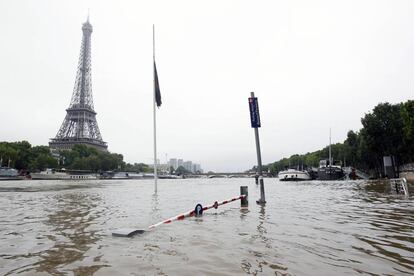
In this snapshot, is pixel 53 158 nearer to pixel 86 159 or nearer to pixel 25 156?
pixel 86 159

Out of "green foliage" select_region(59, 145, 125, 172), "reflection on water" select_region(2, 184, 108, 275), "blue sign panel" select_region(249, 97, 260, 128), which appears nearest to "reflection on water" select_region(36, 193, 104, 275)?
"reflection on water" select_region(2, 184, 108, 275)

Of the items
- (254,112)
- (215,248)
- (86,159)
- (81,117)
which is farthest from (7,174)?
(215,248)

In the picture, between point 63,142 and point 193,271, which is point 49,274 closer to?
point 193,271

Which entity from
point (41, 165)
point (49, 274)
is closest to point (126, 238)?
point (49, 274)

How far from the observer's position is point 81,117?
157500 millimetres

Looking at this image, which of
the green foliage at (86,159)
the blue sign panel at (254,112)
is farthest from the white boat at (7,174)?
the blue sign panel at (254,112)

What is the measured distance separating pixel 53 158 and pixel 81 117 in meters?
30.6

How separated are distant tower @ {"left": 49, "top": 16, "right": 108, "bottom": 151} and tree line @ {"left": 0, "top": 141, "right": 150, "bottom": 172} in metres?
7.27

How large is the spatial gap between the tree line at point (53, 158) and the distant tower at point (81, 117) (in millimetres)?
7267

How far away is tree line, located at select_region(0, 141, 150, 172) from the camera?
358ft

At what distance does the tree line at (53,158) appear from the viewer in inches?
4297

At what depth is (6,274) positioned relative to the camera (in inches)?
194

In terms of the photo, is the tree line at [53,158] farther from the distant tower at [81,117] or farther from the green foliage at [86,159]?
the distant tower at [81,117]

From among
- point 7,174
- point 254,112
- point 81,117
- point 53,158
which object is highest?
point 81,117
